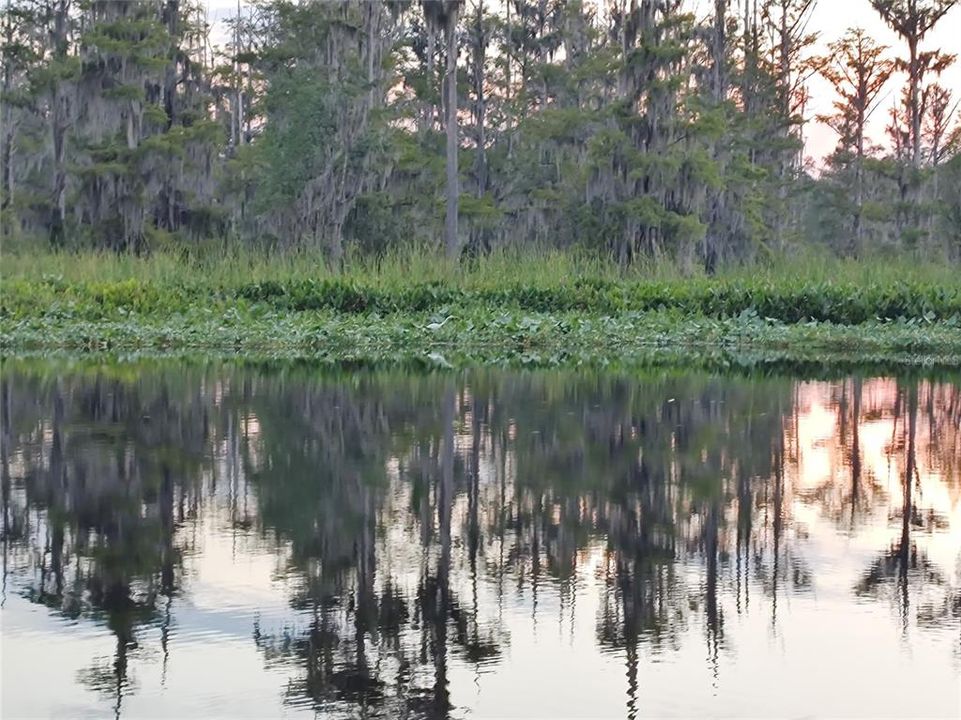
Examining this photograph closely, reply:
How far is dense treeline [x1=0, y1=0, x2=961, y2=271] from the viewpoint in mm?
37281

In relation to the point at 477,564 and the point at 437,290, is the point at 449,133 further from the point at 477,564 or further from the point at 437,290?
the point at 477,564

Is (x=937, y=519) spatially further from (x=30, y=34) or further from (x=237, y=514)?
(x=30, y=34)

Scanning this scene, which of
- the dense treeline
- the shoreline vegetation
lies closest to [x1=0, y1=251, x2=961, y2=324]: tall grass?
the shoreline vegetation

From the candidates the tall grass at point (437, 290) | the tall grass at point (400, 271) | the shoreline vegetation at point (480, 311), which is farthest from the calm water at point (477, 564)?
the tall grass at point (400, 271)

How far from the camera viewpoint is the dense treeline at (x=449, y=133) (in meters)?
37.3

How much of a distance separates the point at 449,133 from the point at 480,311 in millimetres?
11667

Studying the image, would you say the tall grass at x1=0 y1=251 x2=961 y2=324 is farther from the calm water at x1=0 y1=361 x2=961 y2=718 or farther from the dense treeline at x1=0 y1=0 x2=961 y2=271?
the calm water at x1=0 y1=361 x2=961 y2=718

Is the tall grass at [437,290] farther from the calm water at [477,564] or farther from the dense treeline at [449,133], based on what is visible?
the calm water at [477,564]

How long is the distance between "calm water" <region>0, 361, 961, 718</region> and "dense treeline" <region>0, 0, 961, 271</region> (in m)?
23.6

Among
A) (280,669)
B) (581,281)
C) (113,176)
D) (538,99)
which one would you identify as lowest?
(280,669)

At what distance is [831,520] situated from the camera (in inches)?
350

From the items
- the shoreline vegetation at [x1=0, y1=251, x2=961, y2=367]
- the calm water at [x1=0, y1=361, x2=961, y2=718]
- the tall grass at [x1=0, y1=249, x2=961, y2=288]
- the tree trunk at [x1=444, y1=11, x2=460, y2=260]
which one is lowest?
the calm water at [x1=0, y1=361, x2=961, y2=718]

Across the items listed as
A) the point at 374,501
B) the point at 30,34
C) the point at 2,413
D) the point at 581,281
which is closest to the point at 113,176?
the point at 30,34

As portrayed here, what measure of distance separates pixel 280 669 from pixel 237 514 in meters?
3.26
